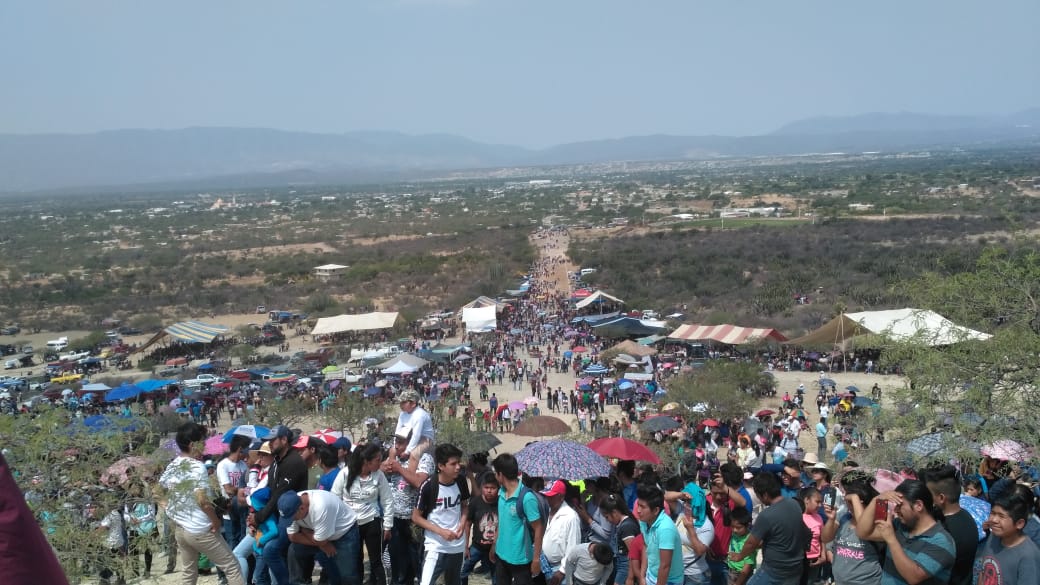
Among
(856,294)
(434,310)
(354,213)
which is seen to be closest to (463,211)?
(354,213)

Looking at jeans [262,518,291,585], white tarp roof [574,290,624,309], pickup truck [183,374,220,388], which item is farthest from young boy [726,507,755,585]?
white tarp roof [574,290,624,309]

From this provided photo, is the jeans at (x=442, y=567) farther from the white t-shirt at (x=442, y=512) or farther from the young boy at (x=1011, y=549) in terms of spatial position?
the young boy at (x=1011, y=549)

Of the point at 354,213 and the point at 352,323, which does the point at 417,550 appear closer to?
the point at 352,323

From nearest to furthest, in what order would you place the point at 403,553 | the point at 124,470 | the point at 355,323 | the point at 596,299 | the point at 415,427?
the point at 403,553, the point at 415,427, the point at 124,470, the point at 355,323, the point at 596,299

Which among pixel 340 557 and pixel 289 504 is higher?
pixel 289 504

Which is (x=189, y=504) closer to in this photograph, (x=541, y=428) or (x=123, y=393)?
(x=541, y=428)

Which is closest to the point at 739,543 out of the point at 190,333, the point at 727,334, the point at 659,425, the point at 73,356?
the point at 659,425

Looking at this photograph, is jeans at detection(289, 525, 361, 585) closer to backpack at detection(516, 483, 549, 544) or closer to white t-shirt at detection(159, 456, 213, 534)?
white t-shirt at detection(159, 456, 213, 534)
